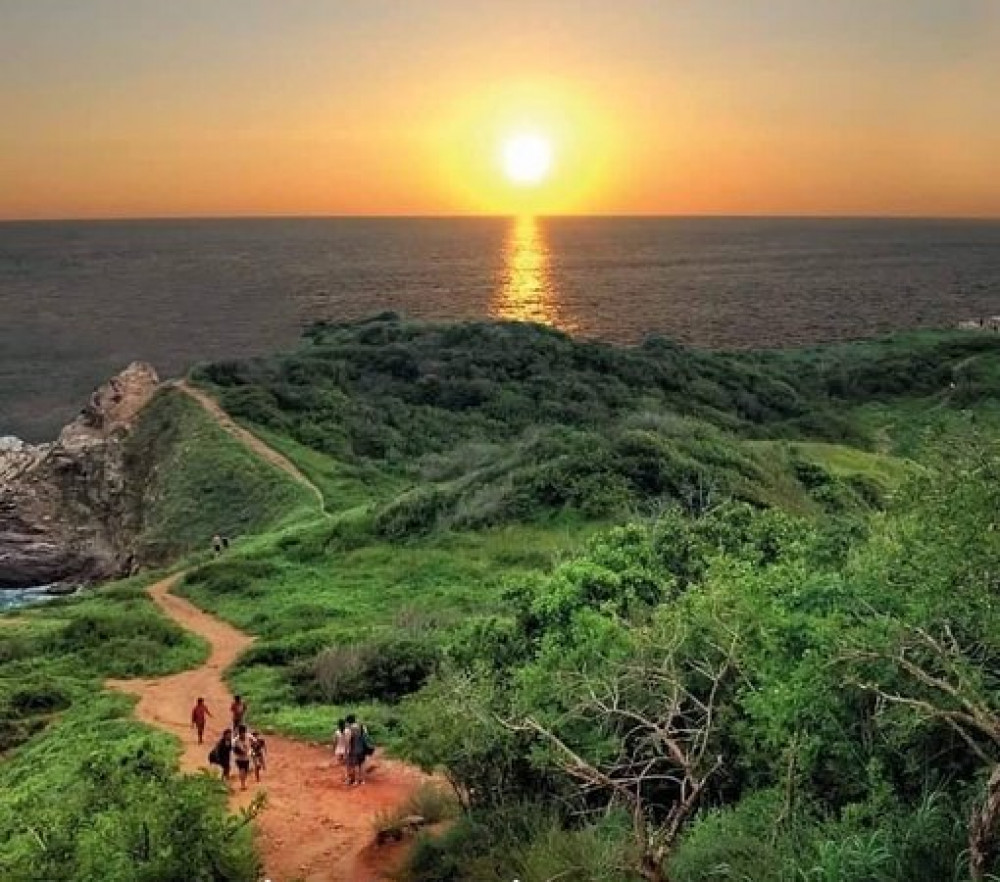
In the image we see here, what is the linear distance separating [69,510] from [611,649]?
45.5 metres

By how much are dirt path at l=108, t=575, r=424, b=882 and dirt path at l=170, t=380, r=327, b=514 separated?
19329 mm

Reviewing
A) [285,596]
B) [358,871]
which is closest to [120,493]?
[285,596]

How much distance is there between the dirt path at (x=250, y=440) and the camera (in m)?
47.7

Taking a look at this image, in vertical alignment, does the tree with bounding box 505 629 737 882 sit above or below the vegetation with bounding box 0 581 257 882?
above

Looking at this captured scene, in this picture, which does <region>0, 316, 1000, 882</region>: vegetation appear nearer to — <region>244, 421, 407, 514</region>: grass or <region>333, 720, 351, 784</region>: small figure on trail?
<region>244, 421, 407, 514</region>: grass

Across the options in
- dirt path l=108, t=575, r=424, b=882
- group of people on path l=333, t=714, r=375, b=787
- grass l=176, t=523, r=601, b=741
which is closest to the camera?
dirt path l=108, t=575, r=424, b=882

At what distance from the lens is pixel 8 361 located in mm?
98250

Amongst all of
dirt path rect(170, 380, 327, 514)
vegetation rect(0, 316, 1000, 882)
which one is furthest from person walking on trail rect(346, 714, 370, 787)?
dirt path rect(170, 380, 327, 514)

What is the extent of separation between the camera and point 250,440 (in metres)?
52.6

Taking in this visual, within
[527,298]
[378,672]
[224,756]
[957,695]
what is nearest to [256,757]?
[224,756]

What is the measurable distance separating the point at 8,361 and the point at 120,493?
51.1 m

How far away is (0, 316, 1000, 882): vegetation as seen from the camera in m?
9.87

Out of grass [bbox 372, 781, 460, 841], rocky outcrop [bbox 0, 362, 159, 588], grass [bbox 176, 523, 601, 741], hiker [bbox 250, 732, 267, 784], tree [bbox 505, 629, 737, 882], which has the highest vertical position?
tree [bbox 505, 629, 737, 882]

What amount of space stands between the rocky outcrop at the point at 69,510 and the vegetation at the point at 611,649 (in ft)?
13.5
